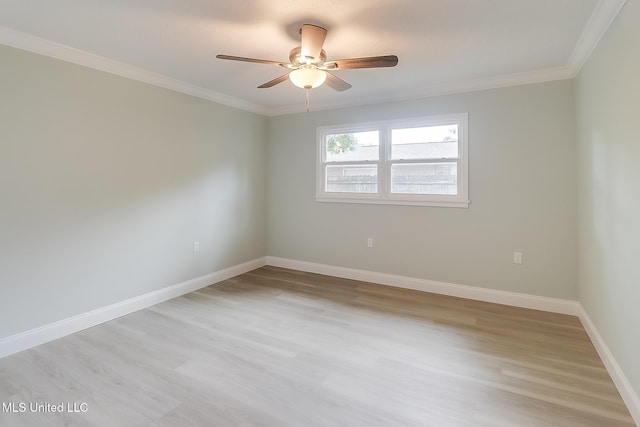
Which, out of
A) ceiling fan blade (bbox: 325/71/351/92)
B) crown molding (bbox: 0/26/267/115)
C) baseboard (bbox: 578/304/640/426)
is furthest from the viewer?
ceiling fan blade (bbox: 325/71/351/92)

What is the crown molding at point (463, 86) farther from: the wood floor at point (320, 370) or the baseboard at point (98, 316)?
the baseboard at point (98, 316)

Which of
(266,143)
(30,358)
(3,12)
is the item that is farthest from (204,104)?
(30,358)

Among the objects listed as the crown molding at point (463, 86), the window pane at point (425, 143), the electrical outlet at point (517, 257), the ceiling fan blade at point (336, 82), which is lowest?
the electrical outlet at point (517, 257)

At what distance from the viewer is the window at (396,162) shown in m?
3.66

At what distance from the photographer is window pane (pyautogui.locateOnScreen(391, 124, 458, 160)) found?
3.67 m

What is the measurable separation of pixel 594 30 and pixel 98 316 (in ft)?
15.2

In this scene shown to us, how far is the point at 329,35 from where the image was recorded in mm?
2367

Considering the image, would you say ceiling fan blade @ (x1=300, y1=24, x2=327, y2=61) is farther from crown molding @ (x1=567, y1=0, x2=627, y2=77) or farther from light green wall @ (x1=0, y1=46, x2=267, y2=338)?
light green wall @ (x1=0, y1=46, x2=267, y2=338)

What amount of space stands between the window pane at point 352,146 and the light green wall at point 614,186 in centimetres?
211

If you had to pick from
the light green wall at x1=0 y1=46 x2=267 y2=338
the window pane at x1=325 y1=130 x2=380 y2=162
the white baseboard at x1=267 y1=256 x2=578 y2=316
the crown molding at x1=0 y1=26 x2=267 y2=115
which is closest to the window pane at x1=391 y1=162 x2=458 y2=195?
the window pane at x1=325 y1=130 x2=380 y2=162

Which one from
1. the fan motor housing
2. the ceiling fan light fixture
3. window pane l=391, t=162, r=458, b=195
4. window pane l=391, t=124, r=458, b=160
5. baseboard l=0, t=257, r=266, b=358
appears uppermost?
the fan motor housing

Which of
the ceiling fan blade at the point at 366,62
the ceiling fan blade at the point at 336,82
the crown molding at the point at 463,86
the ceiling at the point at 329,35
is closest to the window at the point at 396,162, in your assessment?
the crown molding at the point at 463,86

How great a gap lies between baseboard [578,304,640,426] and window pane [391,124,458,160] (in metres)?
2.03

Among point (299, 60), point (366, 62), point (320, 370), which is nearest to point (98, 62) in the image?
point (299, 60)
